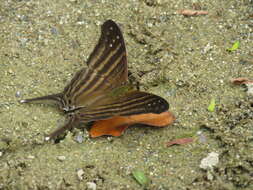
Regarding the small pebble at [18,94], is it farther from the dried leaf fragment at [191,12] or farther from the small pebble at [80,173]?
the dried leaf fragment at [191,12]

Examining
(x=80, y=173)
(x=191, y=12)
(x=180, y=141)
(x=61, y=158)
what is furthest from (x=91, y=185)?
(x=191, y=12)

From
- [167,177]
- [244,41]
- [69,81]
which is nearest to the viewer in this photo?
[167,177]

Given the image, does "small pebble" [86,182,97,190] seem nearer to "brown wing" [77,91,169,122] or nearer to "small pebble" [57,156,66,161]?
"small pebble" [57,156,66,161]

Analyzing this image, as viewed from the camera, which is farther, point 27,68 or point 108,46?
point 27,68

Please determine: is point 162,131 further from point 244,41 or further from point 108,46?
point 244,41

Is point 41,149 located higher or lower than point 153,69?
lower

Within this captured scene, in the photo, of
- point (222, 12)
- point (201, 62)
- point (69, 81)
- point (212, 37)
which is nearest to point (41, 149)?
point (69, 81)
